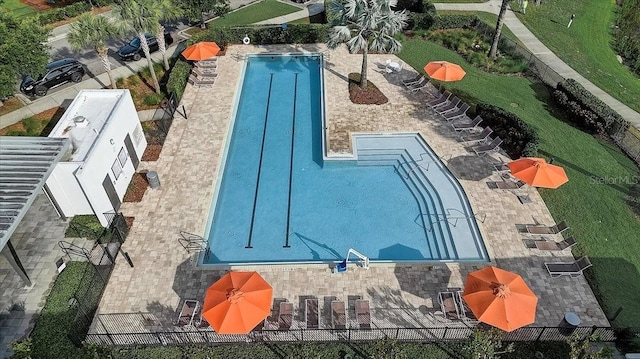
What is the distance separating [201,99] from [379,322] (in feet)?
64.6

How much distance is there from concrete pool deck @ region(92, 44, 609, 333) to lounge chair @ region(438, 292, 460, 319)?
34 cm

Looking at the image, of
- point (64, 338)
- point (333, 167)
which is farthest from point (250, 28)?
point (64, 338)

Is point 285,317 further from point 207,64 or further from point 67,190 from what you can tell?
point 207,64

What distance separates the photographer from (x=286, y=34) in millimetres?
34906

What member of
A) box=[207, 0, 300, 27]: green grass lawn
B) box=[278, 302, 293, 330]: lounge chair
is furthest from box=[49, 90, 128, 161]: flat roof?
box=[207, 0, 300, 27]: green grass lawn

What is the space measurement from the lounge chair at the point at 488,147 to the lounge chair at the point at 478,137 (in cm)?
40

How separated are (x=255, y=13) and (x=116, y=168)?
2595cm

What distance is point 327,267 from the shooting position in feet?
60.8

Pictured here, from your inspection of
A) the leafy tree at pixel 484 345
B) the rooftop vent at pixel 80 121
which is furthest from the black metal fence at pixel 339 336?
the rooftop vent at pixel 80 121

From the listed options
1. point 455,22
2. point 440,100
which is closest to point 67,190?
point 440,100

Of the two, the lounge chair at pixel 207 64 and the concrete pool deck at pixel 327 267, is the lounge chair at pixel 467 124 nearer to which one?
the concrete pool deck at pixel 327 267

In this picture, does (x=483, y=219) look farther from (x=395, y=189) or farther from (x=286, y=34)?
(x=286, y=34)

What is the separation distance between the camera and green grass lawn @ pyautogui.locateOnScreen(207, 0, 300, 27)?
1563 inches

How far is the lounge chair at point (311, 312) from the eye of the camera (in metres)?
16.2
